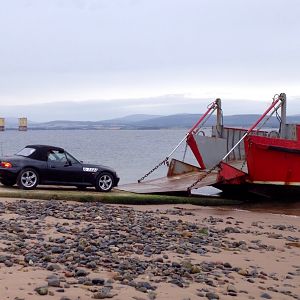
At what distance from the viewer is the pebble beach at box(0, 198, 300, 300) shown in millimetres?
7090

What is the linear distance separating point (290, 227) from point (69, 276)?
927 cm

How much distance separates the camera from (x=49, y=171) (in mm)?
18203

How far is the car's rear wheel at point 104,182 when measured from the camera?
19.1 metres

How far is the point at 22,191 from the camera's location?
17.1m

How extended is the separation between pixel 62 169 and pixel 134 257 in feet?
32.6

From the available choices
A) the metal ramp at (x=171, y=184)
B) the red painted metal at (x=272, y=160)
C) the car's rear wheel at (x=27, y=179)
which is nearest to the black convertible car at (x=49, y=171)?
the car's rear wheel at (x=27, y=179)

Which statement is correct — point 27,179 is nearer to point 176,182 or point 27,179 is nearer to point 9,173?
point 9,173

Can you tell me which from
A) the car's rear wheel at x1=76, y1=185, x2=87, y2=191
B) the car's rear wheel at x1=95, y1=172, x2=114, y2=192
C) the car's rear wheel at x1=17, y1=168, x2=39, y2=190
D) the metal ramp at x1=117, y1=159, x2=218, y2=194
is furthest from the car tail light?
the metal ramp at x1=117, y1=159, x2=218, y2=194

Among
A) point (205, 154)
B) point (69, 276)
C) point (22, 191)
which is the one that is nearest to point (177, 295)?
point (69, 276)

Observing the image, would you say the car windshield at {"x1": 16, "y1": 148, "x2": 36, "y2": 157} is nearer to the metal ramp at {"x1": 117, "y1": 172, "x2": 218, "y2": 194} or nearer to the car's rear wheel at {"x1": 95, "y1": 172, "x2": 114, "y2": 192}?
the car's rear wheel at {"x1": 95, "y1": 172, "x2": 114, "y2": 192}

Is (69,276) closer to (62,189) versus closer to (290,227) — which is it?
(290,227)

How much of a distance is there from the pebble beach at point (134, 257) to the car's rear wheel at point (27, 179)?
340 cm

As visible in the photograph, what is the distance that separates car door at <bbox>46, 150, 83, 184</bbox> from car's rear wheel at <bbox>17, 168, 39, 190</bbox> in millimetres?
482

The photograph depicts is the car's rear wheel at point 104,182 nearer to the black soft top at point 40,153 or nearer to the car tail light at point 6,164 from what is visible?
the black soft top at point 40,153
